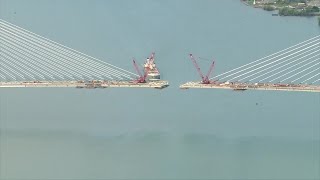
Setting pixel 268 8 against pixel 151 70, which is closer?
pixel 151 70

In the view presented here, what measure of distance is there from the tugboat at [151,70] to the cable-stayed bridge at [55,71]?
0.25 m

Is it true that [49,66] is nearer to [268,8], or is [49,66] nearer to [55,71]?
[55,71]

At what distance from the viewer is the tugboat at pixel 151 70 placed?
48.1ft

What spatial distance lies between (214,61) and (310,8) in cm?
726

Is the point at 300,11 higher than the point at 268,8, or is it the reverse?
the point at 268,8

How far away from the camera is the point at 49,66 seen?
1399 cm

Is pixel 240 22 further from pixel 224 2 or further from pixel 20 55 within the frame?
pixel 20 55

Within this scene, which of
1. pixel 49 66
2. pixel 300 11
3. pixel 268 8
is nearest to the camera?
pixel 49 66

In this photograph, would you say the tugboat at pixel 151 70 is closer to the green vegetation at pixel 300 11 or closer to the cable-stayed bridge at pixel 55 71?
the cable-stayed bridge at pixel 55 71

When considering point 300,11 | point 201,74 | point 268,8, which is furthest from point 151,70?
point 268,8

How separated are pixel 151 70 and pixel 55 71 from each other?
183 cm

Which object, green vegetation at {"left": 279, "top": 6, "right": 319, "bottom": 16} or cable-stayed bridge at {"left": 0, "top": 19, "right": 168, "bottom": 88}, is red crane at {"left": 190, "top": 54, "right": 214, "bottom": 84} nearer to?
cable-stayed bridge at {"left": 0, "top": 19, "right": 168, "bottom": 88}

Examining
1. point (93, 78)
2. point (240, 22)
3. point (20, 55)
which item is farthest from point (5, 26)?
point (240, 22)

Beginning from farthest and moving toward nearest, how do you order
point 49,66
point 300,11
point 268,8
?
1. point 268,8
2. point 300,11
3. point 49,66
